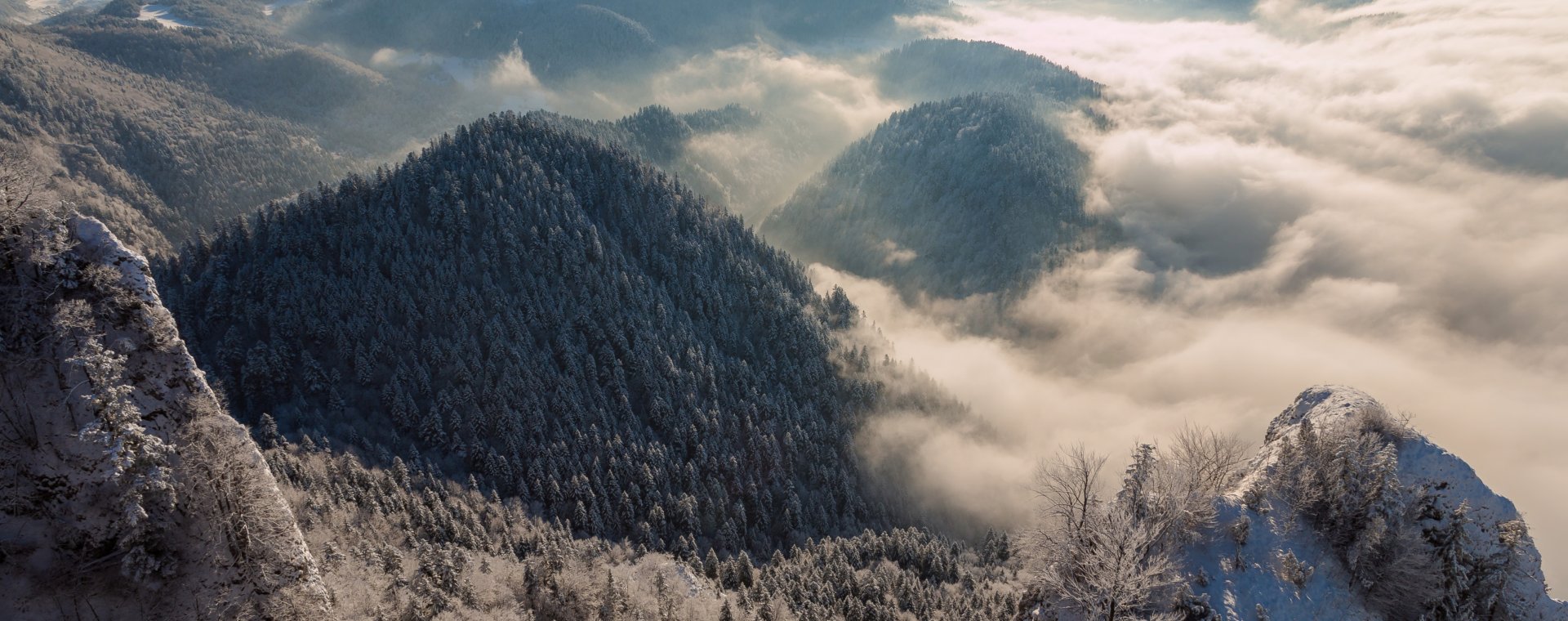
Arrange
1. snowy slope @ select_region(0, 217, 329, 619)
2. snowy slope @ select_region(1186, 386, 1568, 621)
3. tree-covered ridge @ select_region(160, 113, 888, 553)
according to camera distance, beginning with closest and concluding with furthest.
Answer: snowy slope @ select_region(0, 217, 329, 619) → snowy slope @ select_region(1186, 386, 1568, 621) → tree-covered ridge @ select_region(160, 113, 888, 553)

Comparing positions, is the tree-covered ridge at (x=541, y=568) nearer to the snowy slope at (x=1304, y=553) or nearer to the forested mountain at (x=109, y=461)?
the snowy slope at (x=1304, y=553)

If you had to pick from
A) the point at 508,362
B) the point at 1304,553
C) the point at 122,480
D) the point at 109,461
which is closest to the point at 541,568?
the point at 122,480

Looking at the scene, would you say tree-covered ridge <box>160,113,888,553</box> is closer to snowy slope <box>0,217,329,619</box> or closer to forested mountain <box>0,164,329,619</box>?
snowy slope <box>0,217,329,619</box>

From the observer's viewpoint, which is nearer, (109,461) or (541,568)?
(109,461)

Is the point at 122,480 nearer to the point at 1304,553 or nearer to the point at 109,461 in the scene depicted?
the point at 109,461

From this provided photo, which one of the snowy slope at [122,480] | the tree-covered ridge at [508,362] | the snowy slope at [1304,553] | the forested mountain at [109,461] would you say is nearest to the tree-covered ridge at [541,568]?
the tree-covered ridge at [508,362]

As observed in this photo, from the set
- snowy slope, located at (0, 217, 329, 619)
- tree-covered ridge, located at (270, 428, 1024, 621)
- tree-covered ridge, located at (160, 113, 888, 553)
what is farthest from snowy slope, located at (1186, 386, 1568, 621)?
tree-covered ridge, located at (160, 113, 888, 553)
